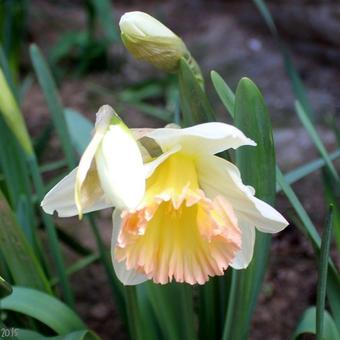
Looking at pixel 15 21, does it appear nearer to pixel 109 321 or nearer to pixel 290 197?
pixel 109 321

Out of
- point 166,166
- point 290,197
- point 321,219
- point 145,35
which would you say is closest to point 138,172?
point 166,166

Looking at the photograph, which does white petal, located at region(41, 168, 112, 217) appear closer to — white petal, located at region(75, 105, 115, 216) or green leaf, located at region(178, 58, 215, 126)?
white petal, located at region(75, 105, 115, 216)

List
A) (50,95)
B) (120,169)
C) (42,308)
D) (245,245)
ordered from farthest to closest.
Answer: (50,95) < (42,308) < (245,245) < (120,169)

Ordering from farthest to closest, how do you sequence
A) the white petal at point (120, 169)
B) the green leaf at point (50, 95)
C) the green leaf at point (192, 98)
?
the green leaf at point (50, 95) → the green leaf at point (192, 98) → the white petal at point (120, 169)

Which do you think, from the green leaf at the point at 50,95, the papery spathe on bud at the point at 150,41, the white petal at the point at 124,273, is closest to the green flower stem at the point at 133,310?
the white petal at the point at 124,273

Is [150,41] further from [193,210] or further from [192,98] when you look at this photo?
[193,210]

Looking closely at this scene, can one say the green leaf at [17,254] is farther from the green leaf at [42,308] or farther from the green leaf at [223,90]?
the green leaf at [223,90]

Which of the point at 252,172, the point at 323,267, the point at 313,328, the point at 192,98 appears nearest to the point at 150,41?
the point at 192,98
